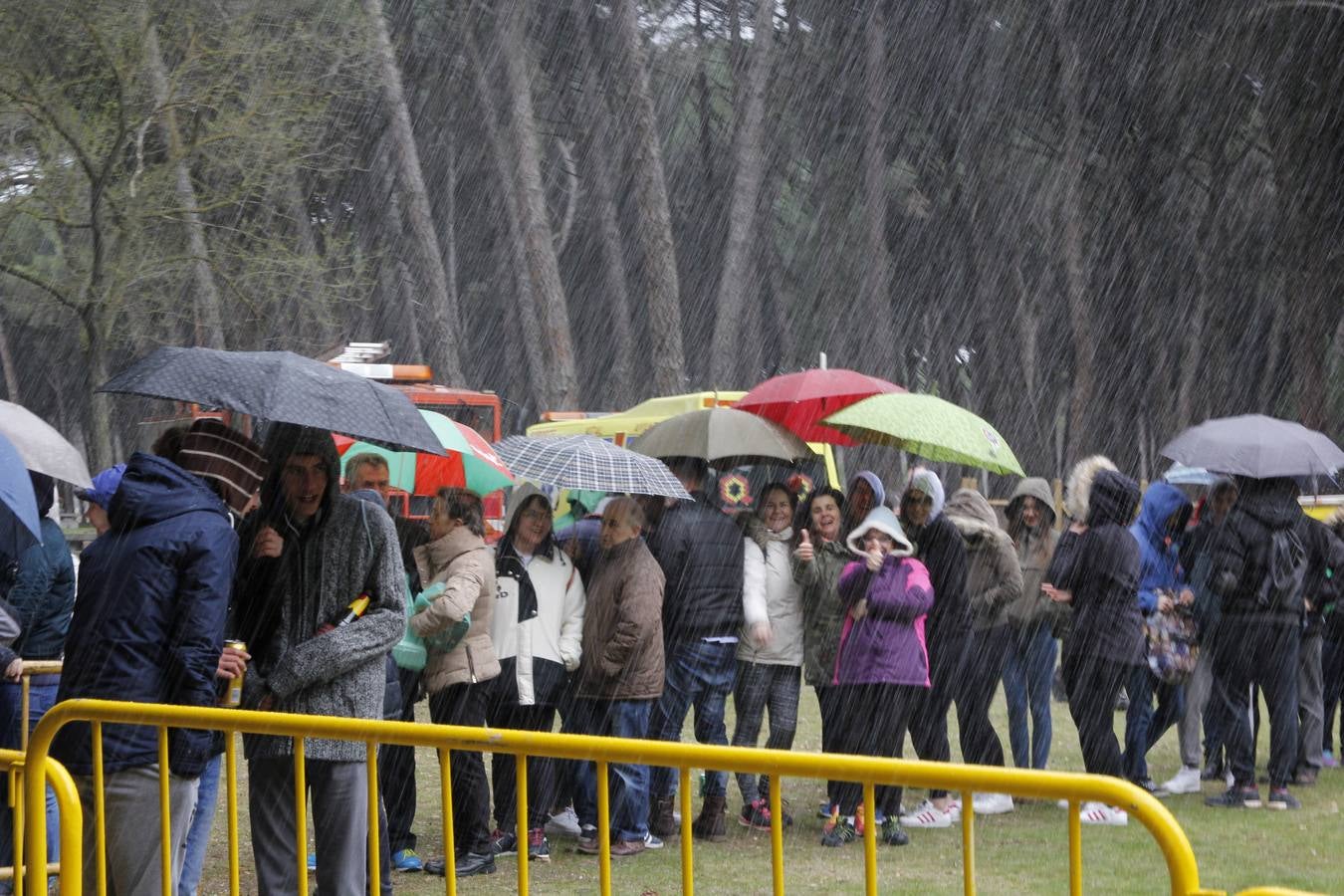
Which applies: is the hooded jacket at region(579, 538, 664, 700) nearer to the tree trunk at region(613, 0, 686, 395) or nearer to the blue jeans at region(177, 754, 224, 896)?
the blue jeans at region(177, 754, 224, 896)

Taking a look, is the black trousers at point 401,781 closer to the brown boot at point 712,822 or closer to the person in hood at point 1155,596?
the brown boot at point 712,822

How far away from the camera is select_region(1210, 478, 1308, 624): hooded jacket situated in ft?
28.2

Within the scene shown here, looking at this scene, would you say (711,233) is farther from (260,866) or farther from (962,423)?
(260,866)

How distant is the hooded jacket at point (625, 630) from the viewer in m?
7.61

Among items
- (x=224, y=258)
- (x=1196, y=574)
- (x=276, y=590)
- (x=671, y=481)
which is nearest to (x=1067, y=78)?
(x=224, y=258)

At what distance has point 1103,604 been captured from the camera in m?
8.45

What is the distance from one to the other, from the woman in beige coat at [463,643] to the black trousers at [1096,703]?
3077mm

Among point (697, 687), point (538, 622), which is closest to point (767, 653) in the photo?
point (697, 687)

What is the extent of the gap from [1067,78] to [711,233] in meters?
12.5

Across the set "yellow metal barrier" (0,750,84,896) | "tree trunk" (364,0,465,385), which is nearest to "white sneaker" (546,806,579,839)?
"yellow metal barrier" (0,750,84,896)

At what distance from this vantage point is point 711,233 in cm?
3872

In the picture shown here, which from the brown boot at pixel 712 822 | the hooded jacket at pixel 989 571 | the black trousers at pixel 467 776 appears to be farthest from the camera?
the hooded jacket at pixel 989 571

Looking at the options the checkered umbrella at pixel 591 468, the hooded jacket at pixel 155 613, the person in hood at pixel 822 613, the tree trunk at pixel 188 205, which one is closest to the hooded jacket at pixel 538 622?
the checkered umbrella at pixel 591 468

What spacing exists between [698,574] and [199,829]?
288cm
